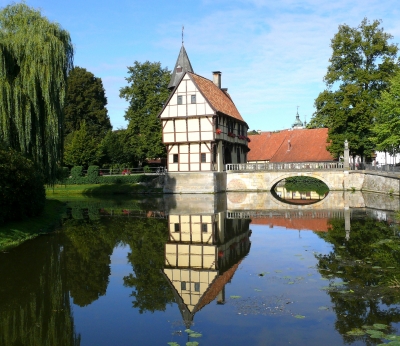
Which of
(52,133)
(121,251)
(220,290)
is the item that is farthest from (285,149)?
(220,290)

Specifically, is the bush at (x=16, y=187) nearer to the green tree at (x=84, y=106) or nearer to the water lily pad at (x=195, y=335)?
the water lily pad at (x=195, y=335)

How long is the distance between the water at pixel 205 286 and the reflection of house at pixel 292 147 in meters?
30.3

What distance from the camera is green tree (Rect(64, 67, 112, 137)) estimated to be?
57.4 meters

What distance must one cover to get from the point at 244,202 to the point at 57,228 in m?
14.1

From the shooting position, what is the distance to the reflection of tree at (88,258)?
9.41 metres

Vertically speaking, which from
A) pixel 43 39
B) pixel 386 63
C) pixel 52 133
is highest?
pixel 386 63

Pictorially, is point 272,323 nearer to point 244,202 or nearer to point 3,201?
point 3,201

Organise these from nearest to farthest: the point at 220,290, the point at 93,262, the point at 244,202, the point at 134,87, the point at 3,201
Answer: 1. the point at 220,290
2. the point at 93,262
3. the point at 3,201
4. the point at 244,202
5. the point at 134,87

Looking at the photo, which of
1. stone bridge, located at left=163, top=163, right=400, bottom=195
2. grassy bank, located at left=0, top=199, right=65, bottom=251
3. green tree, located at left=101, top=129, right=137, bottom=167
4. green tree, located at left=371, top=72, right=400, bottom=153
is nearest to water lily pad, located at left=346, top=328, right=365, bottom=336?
grassy bank, located at left=0, top=199, right=65, bottom=251

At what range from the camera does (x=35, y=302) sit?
27.7 ft

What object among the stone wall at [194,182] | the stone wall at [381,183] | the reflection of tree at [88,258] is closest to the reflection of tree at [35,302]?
the reflection of tree at [88,258]

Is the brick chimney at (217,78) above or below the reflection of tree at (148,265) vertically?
above

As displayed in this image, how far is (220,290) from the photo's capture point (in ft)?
30.0

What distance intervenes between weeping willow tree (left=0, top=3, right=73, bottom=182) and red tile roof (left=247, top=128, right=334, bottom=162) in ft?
100
